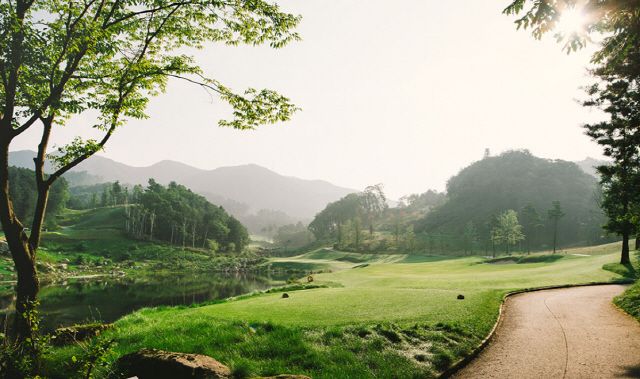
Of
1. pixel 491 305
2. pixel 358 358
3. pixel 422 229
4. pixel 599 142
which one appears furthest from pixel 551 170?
pixel 358 358

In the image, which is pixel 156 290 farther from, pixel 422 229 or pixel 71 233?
pixel 422 229

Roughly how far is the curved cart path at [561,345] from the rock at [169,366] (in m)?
5.55

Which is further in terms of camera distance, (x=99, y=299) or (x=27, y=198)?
(x=27, y=198)

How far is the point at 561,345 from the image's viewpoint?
844 centimetres

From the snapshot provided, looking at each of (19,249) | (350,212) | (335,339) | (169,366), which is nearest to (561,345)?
(335,339)

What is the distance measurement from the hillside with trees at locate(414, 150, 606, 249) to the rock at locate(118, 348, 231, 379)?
11168 cm

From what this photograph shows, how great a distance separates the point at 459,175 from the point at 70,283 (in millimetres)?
188344

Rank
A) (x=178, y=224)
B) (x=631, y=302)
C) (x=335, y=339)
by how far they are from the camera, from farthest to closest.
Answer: (x=178, y=224)
(x=631, y=302)
(x=335, y=339)

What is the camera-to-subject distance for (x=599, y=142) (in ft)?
76.0

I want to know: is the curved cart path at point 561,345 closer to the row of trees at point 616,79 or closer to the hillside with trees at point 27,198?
the row of trees at point 616,79

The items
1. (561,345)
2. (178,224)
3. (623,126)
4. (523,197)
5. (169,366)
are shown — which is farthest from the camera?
(523,197)

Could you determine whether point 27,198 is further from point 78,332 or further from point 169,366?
point 169,366

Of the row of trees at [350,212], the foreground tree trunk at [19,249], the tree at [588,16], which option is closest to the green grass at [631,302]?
the tree at [588,16]

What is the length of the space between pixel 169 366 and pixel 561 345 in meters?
10.3
